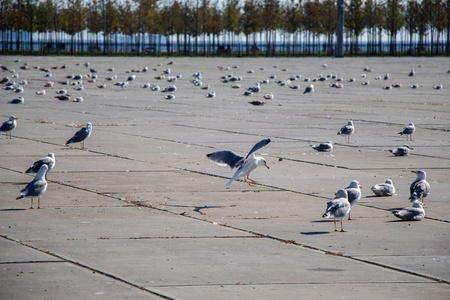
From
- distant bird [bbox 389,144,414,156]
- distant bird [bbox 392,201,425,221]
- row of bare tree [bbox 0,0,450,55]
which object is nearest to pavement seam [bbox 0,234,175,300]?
distant bird [bbox 392,201,425,221]

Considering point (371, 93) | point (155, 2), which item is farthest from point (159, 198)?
point (155, 2)

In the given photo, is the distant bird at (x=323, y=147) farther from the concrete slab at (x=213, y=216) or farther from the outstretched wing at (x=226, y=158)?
the outstretched wing at (x=226, y=158)

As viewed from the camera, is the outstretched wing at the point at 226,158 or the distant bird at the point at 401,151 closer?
the outstretched wing at the point at 226,158

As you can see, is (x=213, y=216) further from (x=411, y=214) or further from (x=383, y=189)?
(x=383, y=189)

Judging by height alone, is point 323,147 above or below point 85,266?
above

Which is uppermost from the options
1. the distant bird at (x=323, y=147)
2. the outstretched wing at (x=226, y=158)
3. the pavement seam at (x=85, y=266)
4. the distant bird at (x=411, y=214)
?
Answer: the outstretched wing at (x=226, y=158)

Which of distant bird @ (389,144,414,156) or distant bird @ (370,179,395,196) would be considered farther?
distant bird @ (389,144,414,156)

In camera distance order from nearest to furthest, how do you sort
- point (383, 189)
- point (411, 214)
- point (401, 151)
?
point (411, 214) → point (383, 189) → point (401, 151)

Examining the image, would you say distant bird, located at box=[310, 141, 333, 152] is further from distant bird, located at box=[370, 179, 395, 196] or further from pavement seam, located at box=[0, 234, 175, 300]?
pavement seam, located at box=[0, 234, 175, 300]

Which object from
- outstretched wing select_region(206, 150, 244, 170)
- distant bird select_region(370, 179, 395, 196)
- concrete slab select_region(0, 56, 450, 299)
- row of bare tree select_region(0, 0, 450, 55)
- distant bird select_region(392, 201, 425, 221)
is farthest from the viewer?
row of bare tree select_region(0, 0, 450, 55)

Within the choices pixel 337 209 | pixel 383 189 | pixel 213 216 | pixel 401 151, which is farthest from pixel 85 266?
pixel 401 151

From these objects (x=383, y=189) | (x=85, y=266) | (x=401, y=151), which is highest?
(x=401, y=151)

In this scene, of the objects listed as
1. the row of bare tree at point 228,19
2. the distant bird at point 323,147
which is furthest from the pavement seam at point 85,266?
the row of bare tree at point 228,19

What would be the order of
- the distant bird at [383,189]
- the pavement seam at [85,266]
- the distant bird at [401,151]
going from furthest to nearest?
1. the distant bird at [401,151]
2. the distant bird at [383,189]
3. the pavement seam at [85,266]
